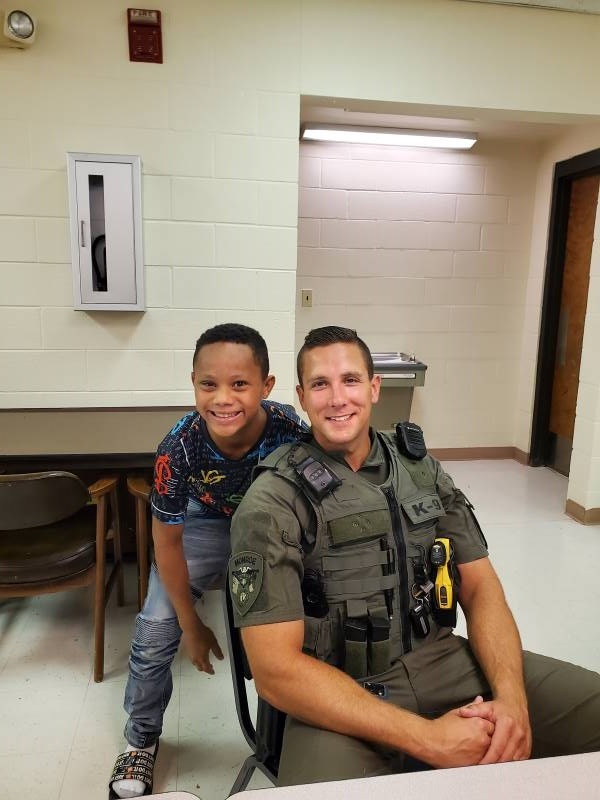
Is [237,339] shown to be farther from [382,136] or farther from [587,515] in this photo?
[382,136]

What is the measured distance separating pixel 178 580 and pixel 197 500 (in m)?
0.22

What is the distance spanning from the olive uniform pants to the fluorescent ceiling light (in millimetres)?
3550

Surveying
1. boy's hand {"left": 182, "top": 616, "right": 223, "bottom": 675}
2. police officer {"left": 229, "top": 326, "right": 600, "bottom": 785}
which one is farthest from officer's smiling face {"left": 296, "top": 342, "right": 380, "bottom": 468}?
boy's hand {"left": 182, "top": 616, "right": 223, "bottom": 675}

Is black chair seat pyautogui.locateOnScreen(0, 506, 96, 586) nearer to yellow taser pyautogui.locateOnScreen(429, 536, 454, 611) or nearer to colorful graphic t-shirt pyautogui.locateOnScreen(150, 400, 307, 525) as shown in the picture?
colorful graphic t-shirt pyautogui.locateOnScreen(150, 400, 307, 525)

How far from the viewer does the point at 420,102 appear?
2.82 m

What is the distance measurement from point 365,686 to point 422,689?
0.41 ft

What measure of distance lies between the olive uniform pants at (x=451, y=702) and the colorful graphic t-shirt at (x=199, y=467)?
1.86 ft

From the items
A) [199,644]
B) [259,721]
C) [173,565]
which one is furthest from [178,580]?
[259,721]

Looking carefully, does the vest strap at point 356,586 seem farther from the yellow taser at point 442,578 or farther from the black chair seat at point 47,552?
the black chair seat at point 47,552

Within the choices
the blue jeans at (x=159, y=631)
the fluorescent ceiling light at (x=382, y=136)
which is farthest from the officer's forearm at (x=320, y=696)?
the fluorescent ceiling light at (x=382, y=136)

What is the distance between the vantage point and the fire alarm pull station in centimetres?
252

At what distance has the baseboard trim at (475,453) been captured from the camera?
4.69 meters

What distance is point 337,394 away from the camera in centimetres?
123

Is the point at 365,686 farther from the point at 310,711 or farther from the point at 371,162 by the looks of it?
the point at 371,162
